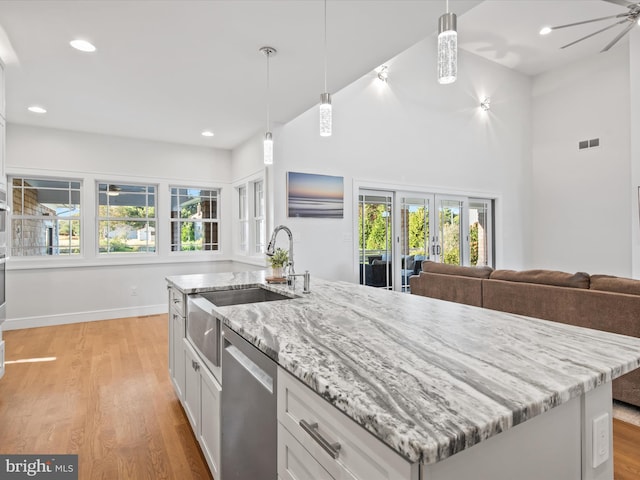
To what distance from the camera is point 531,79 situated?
25.0 feet

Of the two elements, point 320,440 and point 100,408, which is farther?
point 100,408

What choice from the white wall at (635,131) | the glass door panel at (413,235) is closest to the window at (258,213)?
the glass door panel at (413,235)

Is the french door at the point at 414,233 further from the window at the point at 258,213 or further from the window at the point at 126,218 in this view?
the window at the point at 126,218

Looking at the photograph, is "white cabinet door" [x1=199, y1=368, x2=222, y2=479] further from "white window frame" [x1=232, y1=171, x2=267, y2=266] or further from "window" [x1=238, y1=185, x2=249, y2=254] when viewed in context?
"window" [x1=238, y1=185, x2=249, y2=254]

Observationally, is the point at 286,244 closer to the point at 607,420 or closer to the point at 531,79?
the point at 607,420

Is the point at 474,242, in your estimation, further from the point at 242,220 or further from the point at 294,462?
the point at 294,462

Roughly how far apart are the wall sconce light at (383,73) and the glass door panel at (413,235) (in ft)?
6.30

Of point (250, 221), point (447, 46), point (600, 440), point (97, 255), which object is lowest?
point (600, 440)

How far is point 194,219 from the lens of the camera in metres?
5.87

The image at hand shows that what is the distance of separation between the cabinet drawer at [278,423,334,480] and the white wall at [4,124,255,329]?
4527 millimetres

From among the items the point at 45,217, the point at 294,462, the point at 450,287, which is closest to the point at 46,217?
the point at 45,217

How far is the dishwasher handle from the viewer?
1.12 meters

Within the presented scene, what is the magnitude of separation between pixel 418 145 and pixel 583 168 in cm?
341

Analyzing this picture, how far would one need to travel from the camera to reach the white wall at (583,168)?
6266mm
